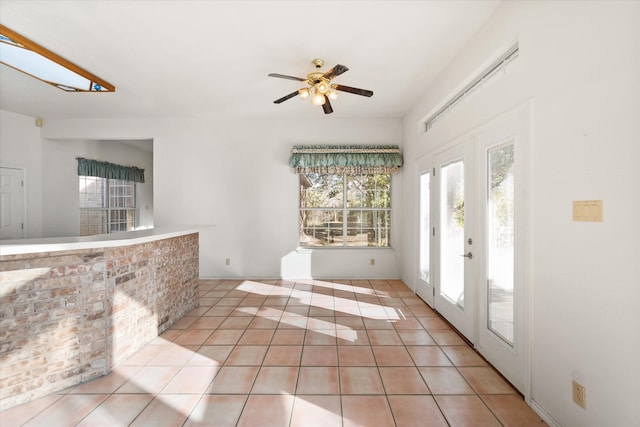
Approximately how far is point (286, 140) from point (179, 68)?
2.07m

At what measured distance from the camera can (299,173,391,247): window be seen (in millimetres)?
5125

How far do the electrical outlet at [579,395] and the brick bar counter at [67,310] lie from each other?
9.67 feet

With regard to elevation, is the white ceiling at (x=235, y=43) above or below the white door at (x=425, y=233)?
above

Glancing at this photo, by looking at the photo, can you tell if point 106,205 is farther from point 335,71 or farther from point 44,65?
point 335,71

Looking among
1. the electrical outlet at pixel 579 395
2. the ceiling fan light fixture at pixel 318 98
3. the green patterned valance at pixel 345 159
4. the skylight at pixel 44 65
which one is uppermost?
the skylight at pixel 44 65

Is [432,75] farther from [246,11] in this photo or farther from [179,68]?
[179,68]

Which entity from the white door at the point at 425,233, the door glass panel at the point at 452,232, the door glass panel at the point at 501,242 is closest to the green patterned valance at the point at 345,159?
the white door at the point at 425,233

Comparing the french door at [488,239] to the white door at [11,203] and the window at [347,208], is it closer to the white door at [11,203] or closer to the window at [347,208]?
the window at [347,208]

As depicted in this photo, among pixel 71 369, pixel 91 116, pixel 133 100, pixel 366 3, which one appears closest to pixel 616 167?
pixel 366 3

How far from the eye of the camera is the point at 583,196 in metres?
1.47

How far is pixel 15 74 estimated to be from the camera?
11.0ft

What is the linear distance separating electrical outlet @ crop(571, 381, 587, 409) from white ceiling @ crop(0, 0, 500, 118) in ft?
8.46

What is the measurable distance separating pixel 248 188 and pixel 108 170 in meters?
3.34

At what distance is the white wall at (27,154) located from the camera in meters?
4.60
